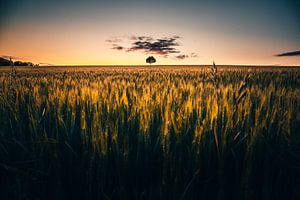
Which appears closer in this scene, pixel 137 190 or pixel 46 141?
pixel 137 190

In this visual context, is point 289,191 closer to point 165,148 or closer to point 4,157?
point 165,148

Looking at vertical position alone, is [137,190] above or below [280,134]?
below

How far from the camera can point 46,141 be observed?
1.02 m

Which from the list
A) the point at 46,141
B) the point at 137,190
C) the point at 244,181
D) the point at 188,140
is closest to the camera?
the point at 244,181

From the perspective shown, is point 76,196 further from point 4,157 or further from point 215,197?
point 215,197

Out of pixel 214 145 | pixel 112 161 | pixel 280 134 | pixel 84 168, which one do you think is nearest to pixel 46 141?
pixel 84 168

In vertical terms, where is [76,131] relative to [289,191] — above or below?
above

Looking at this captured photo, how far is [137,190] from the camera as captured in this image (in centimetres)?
91

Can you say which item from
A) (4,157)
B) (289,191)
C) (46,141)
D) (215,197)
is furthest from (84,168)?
(289,191)

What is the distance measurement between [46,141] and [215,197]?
2.64ft

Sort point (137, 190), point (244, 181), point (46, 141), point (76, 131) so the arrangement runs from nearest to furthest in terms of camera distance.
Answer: point (244, 181)
point (137, 190)
point (46, 141)
point (76, 131)

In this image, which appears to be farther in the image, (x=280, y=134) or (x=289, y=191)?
(x=280, y=134)

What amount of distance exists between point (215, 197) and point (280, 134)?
564 millimetres

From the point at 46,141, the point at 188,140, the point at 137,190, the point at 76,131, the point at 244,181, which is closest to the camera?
the point at 244,181
